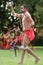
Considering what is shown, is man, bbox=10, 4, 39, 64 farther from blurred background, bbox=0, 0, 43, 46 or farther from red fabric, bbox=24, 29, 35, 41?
blurred background, bbox=0, 0, 43, 46

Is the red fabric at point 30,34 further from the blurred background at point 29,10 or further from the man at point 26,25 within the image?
the blurred background at point 29,10

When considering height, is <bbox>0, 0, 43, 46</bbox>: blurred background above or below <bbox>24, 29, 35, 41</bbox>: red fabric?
below

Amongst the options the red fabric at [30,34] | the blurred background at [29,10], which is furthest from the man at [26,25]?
the blurred background at [29,10]

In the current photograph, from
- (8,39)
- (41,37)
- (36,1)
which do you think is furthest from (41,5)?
(41,37)

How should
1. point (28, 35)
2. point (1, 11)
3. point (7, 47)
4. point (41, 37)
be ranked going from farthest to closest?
point (41, 37)
point (1, 11)
point (7, 47)
point (28, 35)

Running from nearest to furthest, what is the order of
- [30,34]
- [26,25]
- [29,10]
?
[30,34]
[26,25]
[29,10]

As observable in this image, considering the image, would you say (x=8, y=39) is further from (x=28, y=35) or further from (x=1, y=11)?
(x=28, y=35)

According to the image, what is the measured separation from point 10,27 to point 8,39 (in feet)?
16.4

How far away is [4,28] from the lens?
3400cm

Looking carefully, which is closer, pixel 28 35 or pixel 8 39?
pixel 28 35

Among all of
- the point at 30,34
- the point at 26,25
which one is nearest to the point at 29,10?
the point at 26,25

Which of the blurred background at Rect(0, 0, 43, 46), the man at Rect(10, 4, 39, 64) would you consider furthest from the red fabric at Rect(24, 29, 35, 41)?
the blurred background at Rect(0, 0, 43, 46)

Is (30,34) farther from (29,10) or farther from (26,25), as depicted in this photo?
(29,10)

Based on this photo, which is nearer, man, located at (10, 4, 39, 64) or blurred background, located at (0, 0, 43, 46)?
man, located at (10, 4, 39, 64)
